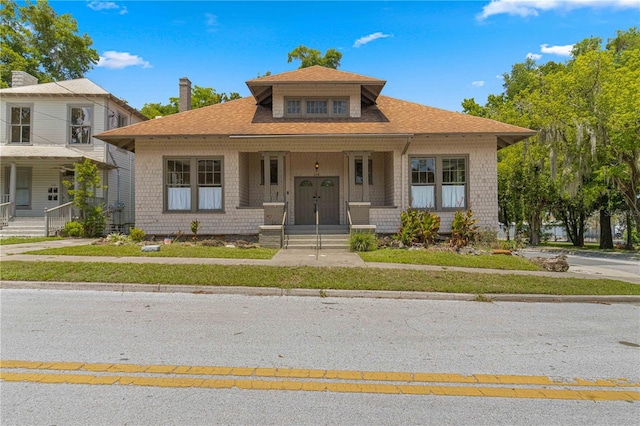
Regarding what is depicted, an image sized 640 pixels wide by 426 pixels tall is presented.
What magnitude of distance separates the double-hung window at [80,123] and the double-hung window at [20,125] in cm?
213

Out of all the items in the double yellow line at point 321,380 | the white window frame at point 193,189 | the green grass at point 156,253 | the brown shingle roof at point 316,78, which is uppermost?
the brown shingle roof at point 316,78

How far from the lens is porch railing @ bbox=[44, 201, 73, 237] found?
18375 mm

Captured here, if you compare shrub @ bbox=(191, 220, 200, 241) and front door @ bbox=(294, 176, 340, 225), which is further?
front door @ bbox=(294, 176, 340, 225)

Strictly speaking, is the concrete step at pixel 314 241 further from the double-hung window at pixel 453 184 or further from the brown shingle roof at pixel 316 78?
the brown shingle roof at pixel 316 78

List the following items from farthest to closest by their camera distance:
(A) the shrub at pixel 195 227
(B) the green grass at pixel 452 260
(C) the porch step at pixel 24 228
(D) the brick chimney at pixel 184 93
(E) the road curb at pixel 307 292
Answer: (D) the brick chimney at pixel 184 93, (C) the porch step at pixel 24 228, (A) the shrub at pixel 195 227, (B) the green grass at pixel 452 260, (E) the road curb at pixel 307 292

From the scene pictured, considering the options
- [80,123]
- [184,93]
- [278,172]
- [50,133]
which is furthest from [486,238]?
[50,133]

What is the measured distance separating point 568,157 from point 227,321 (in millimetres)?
22045

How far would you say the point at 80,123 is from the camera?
2194 cm

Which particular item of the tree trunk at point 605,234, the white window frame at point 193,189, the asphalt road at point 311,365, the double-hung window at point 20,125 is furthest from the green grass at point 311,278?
the tree trunk at point 605,234

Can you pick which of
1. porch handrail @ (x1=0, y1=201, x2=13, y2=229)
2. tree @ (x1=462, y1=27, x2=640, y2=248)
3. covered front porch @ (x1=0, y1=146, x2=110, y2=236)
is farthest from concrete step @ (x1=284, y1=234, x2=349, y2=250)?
porch handrail @ (x1=0, y1=201, x2=13, y2=229)

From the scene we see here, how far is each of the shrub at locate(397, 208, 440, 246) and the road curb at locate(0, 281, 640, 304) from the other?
7.09 metres

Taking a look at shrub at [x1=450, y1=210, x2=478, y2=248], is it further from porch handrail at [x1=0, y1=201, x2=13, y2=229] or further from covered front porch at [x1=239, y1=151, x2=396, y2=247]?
porch handrail at [x1=0, y1=201, x2=13, y2=229]

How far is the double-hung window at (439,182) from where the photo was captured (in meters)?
17.1

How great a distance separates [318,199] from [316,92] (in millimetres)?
4537
